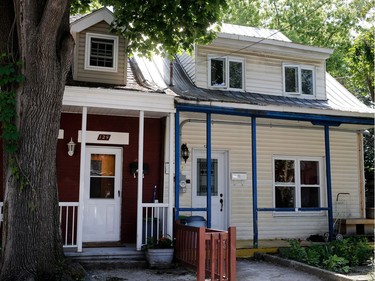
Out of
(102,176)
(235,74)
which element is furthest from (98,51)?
(235,74)

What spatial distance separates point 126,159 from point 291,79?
5.81m

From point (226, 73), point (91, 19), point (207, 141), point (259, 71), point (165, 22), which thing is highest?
point (91, 19)

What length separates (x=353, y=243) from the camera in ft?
33.6

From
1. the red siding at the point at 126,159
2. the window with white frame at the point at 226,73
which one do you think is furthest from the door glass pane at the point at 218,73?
the red siding at the point at 126,159

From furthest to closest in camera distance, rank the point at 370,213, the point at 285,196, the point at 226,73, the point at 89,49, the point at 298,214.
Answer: the point at 370,213 < the point at 285,196 < the point at 298,214 < the point at 226,73 < the point at 89,49

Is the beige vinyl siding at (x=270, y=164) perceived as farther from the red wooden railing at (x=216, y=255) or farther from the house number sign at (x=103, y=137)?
the red wooden railing at (x=216, y=255)

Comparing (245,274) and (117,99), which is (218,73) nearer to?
(117,99)

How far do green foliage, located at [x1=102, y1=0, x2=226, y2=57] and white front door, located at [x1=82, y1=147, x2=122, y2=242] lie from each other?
2.72 meters

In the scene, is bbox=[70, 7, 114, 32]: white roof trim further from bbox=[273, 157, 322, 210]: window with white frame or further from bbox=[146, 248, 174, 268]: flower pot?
bbox=[273, 157, 322, 210]: window with white frame

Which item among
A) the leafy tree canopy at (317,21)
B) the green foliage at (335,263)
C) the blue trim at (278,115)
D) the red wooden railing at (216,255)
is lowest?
the green foliage at (335,263)

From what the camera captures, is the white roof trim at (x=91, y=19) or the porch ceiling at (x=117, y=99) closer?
the porch ceiling at (x=117, y=99)

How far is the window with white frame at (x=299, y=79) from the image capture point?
13.1m

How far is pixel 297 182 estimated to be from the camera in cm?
1291

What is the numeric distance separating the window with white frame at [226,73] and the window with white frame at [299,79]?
1.49 m
